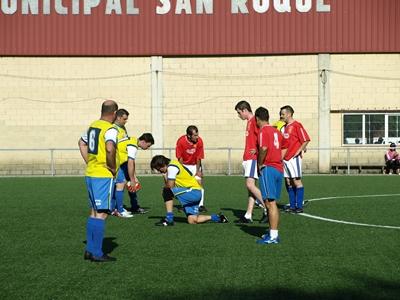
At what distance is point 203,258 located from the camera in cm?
943

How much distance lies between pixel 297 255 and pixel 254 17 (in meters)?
25.1

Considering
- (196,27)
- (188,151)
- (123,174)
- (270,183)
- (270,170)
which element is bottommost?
(123,174)

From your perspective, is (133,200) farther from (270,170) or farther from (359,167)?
(359,167)

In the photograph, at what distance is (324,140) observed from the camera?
33.8 metres

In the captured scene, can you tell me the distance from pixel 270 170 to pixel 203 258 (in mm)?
2011

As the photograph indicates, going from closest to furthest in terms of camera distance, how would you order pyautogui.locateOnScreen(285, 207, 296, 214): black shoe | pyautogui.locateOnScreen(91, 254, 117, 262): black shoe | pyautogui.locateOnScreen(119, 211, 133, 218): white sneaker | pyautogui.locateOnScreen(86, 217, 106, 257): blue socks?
pyautogui.locateOnScreen(91, 254, 117, 262): black shoe, pyautogui.locateOnScreen(86, 217, 106, 257): blue socks, pyautogui.locateOnScreen(119, 211, 133, 218): white sneaker, pyautogui.locateOnScreen(285, 207, 296, 214): black shoe

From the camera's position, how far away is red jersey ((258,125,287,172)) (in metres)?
10.8

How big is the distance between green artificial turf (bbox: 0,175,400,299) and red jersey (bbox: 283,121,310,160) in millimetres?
1234

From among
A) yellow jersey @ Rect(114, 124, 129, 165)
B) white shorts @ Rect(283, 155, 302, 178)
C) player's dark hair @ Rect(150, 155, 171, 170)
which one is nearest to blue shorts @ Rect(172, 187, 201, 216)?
player's dark hair @ Rect(150, 155, 171, 170)

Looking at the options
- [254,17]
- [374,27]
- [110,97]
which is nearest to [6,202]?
[110,97]

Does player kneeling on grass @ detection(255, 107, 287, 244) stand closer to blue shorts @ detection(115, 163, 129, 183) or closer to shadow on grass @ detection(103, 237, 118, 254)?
shadow on grass @ detection(103, 237, 118, 254)

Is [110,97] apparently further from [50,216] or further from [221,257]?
[221,257]

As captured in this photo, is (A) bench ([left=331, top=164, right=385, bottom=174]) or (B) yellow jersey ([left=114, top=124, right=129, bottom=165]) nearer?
(B) yellow jersey ([left=114, top=124, right=129, bottom=165])

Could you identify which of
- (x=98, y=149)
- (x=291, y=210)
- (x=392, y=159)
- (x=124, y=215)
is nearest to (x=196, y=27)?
(x=392, y=159)
